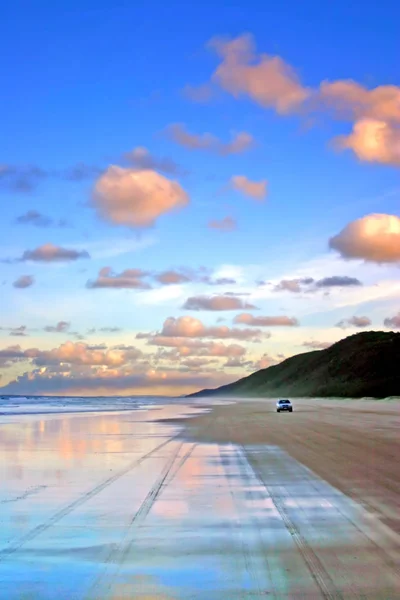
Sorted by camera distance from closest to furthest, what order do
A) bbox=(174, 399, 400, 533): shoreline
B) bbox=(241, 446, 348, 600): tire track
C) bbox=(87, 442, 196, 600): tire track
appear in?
bbox=(241, 446, 348, 600): tire track < bbox=(87, 442, 196, 600): tire track < bbox=(174, 399, 400, 533): shoreline

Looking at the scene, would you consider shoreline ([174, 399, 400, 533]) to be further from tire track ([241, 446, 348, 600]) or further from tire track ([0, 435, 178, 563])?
tire track ([0, 435, 178, 563])

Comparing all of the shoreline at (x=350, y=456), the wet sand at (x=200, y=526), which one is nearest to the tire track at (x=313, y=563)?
the wet sand at (x=200, y=526)

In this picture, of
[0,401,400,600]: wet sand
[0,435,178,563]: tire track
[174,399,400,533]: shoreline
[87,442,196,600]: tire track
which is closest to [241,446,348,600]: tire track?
[0,401,400,600]: wet sand

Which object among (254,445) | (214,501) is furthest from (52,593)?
(254,445)

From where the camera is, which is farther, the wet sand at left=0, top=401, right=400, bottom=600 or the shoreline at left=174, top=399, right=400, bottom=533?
the shoreline at left=174, top=399, right=400, bottom=533

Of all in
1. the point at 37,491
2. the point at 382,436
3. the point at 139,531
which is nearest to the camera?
the point at 139,531

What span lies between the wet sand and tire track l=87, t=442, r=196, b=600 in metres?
0.02

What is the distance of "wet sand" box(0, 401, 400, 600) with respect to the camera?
8.99 metres

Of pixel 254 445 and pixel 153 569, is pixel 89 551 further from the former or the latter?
pixel 254 445

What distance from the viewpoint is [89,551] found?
1082cm

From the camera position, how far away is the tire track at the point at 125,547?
8.78 meters

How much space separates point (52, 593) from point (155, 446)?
22.3 metres

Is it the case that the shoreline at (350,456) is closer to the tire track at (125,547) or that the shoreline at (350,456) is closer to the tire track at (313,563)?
the tire track at (313,563)

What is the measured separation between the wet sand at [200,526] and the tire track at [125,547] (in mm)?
25
